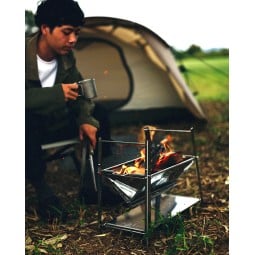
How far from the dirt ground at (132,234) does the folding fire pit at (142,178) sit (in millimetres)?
59

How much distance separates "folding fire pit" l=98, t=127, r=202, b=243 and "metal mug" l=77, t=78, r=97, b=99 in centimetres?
29

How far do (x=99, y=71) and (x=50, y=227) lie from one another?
2.05 meters

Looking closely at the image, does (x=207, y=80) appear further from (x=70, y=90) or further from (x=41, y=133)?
(x=70, y=90)

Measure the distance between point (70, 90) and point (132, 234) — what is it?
75 centimetres

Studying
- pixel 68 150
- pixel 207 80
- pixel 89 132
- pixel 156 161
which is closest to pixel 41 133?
pixel 68 150

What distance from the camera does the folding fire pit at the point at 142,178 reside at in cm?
216

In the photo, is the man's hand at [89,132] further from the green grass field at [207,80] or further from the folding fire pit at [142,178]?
the green grass field at [207,80]

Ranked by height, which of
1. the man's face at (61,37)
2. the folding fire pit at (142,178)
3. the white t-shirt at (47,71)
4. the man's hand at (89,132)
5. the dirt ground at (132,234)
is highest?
the man's face at (61,37)

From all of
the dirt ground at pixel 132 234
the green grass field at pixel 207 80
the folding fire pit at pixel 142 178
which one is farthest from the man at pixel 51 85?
the green grass field at pixel 207 80

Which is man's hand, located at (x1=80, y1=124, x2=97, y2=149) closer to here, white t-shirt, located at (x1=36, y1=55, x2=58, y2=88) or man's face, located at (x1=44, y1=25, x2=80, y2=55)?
white t-shirt, located at (x1=36, y1=55, x2=58, y2=88)

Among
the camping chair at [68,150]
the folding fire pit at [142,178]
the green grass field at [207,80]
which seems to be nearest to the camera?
the folding fire pit at [142,178]
